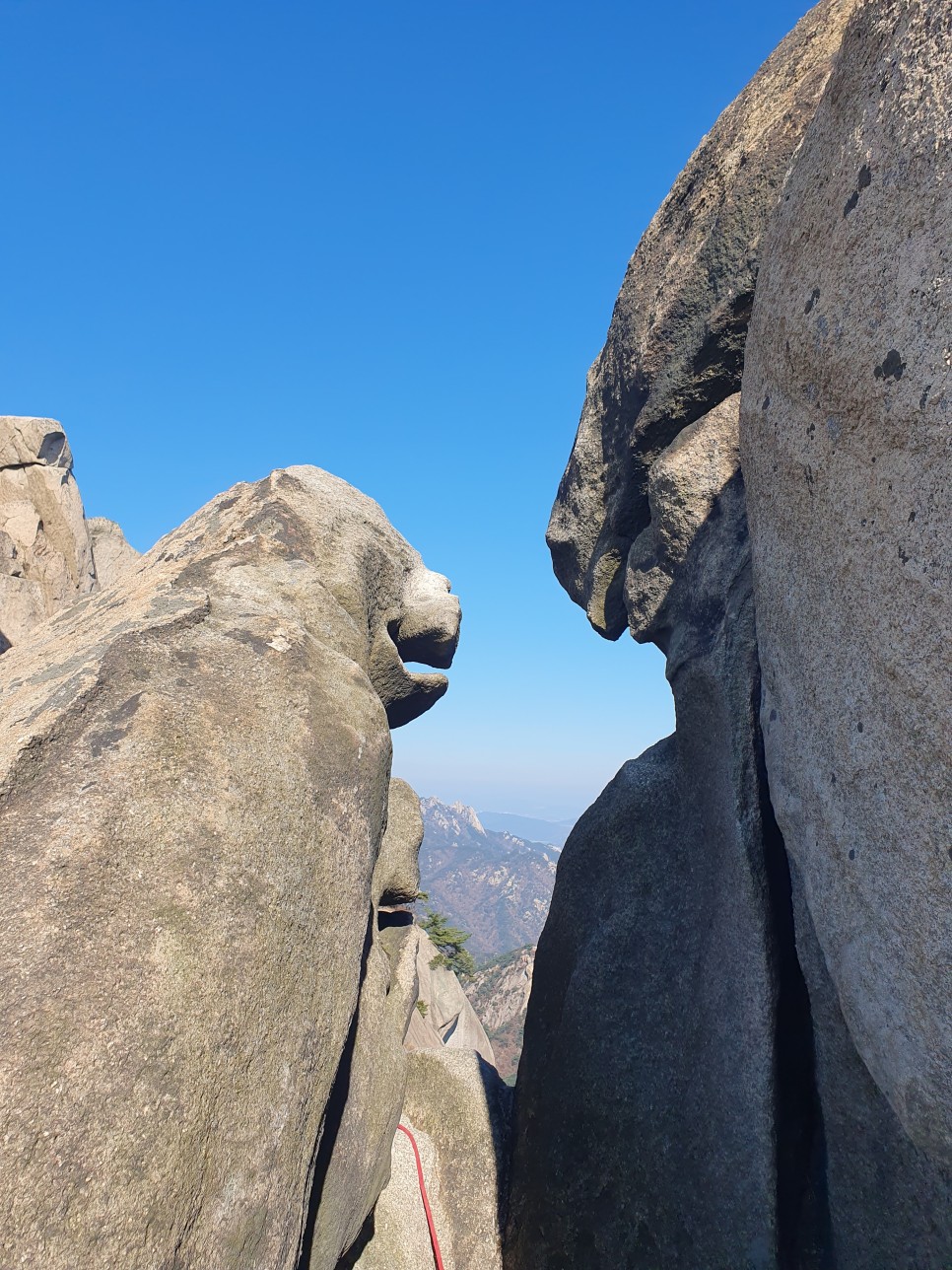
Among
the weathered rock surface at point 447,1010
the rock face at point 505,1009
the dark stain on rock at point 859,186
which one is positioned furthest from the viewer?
the rock face at point 505,1009

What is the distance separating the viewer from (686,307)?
6.84 metres

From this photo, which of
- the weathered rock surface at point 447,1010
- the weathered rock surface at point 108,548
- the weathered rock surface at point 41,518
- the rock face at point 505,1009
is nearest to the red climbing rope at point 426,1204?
the weathered rock surface at point 41,518

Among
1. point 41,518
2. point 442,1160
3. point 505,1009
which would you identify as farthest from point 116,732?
point 505,1009

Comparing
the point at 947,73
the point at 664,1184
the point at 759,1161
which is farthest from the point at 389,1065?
the point at 947,73

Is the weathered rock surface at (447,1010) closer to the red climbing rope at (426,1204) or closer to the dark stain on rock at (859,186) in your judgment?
the red climbing rope at (426,1204)

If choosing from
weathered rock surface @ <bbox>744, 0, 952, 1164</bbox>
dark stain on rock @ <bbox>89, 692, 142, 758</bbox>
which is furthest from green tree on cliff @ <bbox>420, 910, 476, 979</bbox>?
weathered rock surface @ <bbox>744, 0, 952, 1164</bbox>

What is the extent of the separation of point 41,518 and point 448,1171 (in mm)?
14557

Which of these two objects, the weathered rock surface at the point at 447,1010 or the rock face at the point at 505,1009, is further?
the rock face at the point at 505,1009

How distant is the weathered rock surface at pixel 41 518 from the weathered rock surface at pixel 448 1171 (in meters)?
11.8

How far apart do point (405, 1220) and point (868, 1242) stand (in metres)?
3.50

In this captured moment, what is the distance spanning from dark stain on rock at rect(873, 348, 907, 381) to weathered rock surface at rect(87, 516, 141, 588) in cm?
1963

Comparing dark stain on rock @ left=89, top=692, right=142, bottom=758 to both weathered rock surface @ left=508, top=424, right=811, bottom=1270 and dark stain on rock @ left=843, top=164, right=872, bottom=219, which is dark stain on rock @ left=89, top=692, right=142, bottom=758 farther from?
dark stain on rock @ left=843, top=164, right=872, bottom=219

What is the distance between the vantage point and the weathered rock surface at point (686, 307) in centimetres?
627

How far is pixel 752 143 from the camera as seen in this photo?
6.46m
